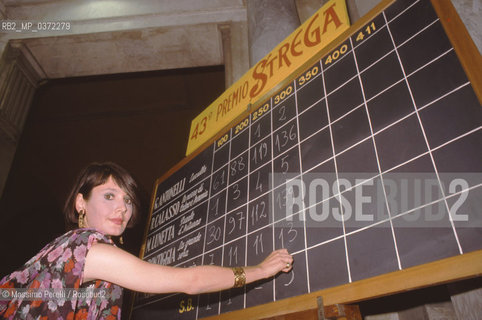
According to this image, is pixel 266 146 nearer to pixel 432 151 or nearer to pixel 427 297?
pixel 432 151

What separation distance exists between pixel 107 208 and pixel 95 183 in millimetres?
225

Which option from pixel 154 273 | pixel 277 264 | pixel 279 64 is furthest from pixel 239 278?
pixel 279 64

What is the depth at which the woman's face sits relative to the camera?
189 centimetres

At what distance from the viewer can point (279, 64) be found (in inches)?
96.0

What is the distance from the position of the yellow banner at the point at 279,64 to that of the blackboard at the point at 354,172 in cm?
15

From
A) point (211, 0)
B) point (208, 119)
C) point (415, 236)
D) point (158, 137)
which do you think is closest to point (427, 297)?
point (415, 236)

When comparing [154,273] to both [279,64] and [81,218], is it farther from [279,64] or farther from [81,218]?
[279,64]

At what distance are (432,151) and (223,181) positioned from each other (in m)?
1.54

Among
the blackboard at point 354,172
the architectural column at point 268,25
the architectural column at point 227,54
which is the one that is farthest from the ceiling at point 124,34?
the blackboard at point 354,172

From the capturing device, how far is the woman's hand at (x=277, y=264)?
155 cm

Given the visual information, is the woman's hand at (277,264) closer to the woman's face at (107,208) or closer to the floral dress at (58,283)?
the floral dress at (58,283)

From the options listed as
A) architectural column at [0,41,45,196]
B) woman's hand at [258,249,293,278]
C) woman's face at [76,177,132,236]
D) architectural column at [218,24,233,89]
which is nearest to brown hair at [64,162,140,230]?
woman's face at [76,177,132,236]

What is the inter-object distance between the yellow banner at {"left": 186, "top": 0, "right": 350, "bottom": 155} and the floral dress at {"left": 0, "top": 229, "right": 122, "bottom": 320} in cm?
165

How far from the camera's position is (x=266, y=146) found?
215cm
